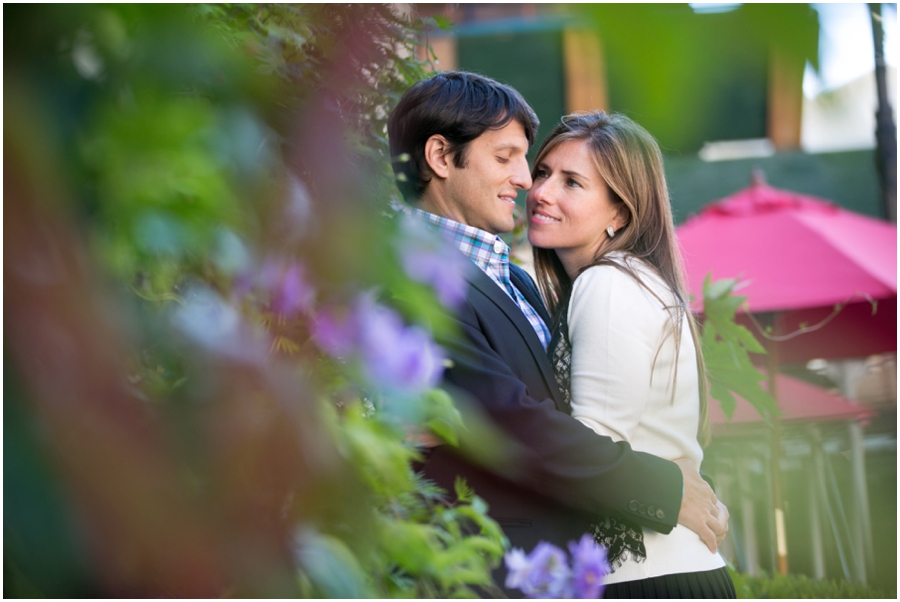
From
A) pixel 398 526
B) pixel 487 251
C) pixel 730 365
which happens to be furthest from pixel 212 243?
pixel 730 365

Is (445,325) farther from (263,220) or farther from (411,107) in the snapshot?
(411,107)

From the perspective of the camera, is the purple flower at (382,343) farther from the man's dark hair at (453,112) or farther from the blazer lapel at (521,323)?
the man's dark hair at (453,112)

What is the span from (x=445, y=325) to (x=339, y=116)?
165mm

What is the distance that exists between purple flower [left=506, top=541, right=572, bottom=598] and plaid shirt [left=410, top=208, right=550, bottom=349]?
2.36 feet

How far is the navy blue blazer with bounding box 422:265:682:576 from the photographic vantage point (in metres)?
1.48

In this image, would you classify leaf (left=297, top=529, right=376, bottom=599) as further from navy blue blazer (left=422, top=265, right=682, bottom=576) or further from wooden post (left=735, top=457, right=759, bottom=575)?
wooden post (left=735, top=457, right=759, bottom=575)

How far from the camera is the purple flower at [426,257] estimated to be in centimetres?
52

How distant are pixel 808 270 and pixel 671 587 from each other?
2866 mm

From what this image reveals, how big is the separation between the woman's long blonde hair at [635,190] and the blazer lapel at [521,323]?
16 cm

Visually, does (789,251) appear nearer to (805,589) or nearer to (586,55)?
(805,589)

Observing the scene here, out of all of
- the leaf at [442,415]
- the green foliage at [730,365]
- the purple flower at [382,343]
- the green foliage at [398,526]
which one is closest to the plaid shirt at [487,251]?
the green foliage at [730,365]

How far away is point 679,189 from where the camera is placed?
7500 mm

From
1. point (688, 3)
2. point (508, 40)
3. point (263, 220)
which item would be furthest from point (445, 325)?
point (508, 40)

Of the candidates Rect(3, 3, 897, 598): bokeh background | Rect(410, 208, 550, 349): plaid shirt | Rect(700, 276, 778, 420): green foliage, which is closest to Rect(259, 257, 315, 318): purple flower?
Rect(3, 3, 897, 598): bokeh background
